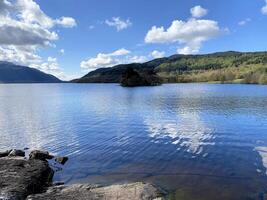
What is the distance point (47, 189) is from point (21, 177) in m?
2.28

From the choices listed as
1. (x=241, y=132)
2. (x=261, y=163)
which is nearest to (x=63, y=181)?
(x=261, y=163)

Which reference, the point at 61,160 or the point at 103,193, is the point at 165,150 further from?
the point at 103,193

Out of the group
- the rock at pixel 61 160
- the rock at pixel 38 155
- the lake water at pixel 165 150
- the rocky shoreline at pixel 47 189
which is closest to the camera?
the rocky shoreline at pixel 47 189

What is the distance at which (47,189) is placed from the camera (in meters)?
19.5

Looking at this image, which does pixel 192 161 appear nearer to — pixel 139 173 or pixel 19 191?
pixel 139 173

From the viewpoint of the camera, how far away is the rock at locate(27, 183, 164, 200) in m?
17.6

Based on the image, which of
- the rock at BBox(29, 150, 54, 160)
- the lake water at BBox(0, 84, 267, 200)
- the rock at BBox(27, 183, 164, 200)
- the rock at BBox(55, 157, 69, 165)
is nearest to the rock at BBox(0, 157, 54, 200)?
the rock at BBox(27, 183, 164, 200)

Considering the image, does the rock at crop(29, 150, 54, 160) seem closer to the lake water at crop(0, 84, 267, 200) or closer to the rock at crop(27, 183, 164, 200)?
the lake water at crop(0, 84, 267, 200)

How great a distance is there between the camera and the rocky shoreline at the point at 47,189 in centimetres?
1762

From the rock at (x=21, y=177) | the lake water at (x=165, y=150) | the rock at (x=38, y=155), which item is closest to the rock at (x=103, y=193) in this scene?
the rock at (x=21, y=177)

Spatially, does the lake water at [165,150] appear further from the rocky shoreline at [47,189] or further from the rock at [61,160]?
the rocky shoreline at [47,189]

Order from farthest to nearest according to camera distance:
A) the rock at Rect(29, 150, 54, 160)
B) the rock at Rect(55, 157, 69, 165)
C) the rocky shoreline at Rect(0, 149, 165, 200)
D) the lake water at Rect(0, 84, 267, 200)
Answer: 1. the rock at Rect(29, 150, 54, 160)
2. the rock at Rect(55, 157, 69, 165)
3. the lake water at Rect(0, 84, 267, 200)
4. the rocky shoreline at Rect(0, 149, 165, 200)

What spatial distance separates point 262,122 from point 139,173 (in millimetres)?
32066

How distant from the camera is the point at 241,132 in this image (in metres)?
40.4
